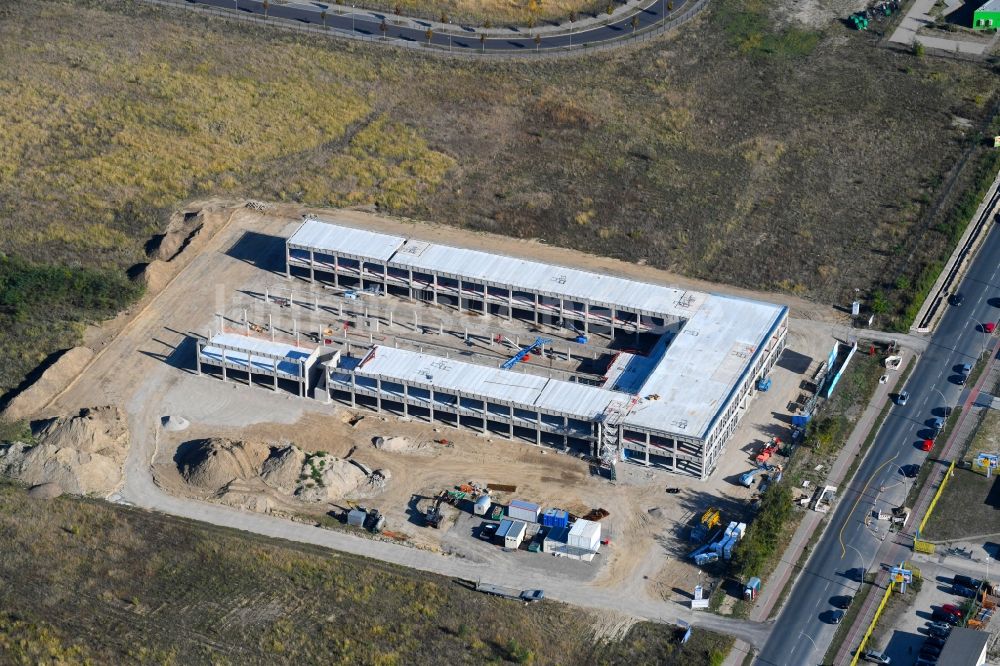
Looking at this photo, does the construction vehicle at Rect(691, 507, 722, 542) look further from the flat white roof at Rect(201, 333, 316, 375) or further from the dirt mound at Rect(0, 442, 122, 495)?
the dirt mound at Rect(0, 442, 122, 495)

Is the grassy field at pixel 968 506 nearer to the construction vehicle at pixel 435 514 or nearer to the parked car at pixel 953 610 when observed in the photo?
the parked car at pixel 953 610

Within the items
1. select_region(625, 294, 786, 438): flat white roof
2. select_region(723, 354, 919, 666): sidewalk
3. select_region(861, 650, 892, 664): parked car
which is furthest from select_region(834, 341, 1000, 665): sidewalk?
select_region(625, 294, 786, 438): flat white roof

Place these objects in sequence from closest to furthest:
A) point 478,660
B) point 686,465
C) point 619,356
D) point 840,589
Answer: point 478,660 → point 840,589 → point 686,465 → point 619,356

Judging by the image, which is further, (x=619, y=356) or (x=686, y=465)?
(x=619, y=356)

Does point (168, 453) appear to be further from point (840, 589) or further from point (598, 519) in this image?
point (840, 589)

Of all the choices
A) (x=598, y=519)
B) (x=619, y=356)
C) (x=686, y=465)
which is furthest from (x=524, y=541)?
(x=619, y=356)

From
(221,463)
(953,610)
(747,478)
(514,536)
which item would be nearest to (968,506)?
(953,610)

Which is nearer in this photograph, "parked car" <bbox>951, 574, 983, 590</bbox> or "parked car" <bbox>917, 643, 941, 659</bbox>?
"parked car" <bbox>917, 643, 941, 659</bbox>
